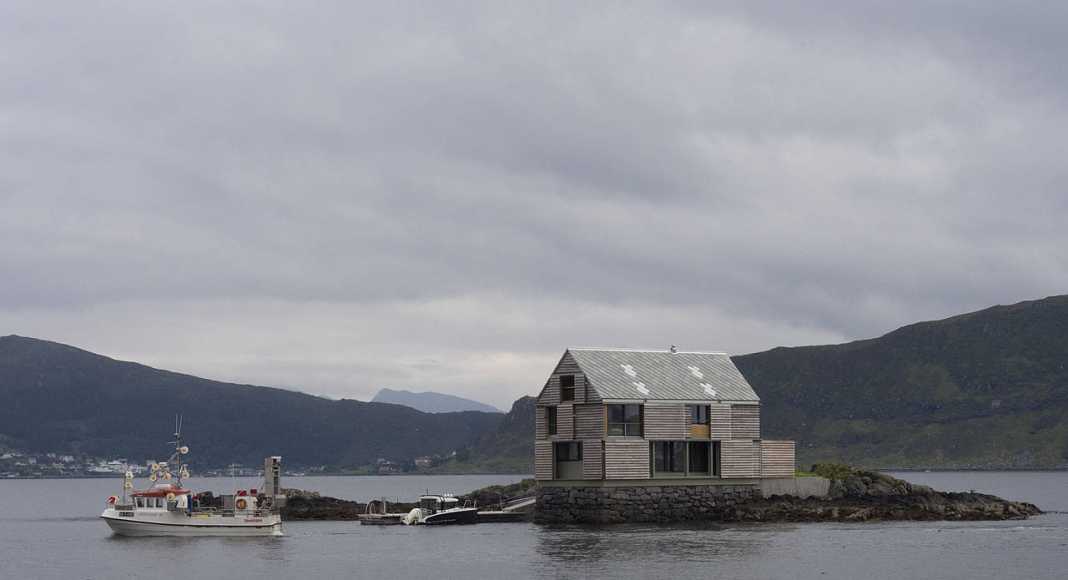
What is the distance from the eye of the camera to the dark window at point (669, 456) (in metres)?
100

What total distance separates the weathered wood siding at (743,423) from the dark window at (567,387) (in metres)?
11.5

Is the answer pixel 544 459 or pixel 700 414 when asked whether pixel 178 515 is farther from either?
pixel 700 414

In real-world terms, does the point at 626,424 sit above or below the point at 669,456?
above

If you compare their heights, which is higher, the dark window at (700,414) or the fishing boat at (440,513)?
the dark window at (700,414)

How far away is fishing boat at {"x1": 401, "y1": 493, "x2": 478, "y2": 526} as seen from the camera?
108 m

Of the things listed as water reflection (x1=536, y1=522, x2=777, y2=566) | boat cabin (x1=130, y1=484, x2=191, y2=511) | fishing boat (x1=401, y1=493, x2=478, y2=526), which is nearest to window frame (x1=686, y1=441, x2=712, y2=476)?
water reflection (x1=536, y1=522, x2=777, y2=566)

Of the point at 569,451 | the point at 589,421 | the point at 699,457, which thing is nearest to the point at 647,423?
the point at 589,421

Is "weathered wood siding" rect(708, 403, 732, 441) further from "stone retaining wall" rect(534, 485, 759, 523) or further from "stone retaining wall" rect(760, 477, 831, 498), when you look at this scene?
"stone retaining wall" rect(760, 477, 831, 498)

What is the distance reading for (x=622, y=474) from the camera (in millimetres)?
96562

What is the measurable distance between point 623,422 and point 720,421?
7.46 meters

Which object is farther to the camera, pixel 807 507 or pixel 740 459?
pixel 807 507

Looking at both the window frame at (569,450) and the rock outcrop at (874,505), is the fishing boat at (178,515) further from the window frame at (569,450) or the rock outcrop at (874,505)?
the rock outcrop at (874,505)

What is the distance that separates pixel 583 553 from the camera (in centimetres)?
8056

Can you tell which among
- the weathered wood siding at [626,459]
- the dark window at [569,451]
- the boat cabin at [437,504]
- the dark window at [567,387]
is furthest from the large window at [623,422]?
the boat cabin at [437,504]
